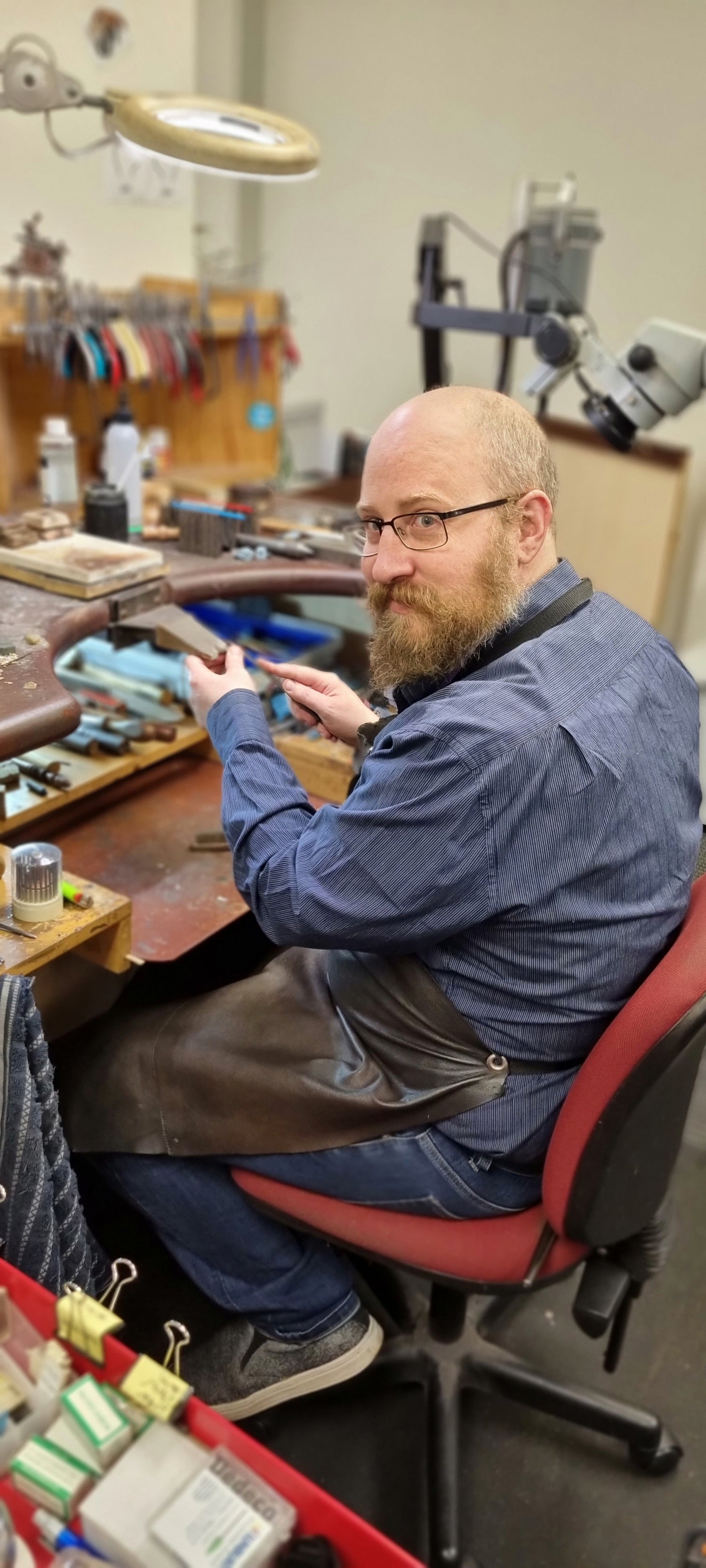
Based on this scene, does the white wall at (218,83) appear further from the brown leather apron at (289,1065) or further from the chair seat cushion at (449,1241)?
the chair seat cushion at (449,1241)

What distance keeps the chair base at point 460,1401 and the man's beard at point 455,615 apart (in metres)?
0.98

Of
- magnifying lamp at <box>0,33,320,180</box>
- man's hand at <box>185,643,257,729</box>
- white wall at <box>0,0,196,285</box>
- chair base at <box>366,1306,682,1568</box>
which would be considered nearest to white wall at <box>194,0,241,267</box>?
white wall at <box>0,0,196,285</box>

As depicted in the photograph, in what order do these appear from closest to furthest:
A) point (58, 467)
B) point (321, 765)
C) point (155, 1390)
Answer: point (155, 1390), point (321, 765), point (58, 467)

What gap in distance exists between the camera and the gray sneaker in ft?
4.39

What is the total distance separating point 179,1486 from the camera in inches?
31.9

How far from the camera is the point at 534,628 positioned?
3.96 feet

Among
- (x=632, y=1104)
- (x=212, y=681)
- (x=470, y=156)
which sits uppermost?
(x=470, y=156)

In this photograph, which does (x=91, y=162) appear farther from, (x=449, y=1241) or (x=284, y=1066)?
(x=449, y=1241)

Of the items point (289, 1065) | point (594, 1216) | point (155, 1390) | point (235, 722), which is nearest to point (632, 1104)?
point (594, 1216)

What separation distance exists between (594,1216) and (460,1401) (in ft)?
2.11

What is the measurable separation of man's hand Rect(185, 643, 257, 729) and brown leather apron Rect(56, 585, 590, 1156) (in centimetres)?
33

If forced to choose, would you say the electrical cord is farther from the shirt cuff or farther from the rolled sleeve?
the rolled sleeve

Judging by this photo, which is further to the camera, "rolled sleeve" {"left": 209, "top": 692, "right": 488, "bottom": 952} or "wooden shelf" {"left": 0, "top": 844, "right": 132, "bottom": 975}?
"wooden shelf" {"left": 0, "top": 844, "right": 132, "bottom": 975}

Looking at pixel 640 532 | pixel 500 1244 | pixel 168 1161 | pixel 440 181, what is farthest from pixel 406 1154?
pixel 440 181
